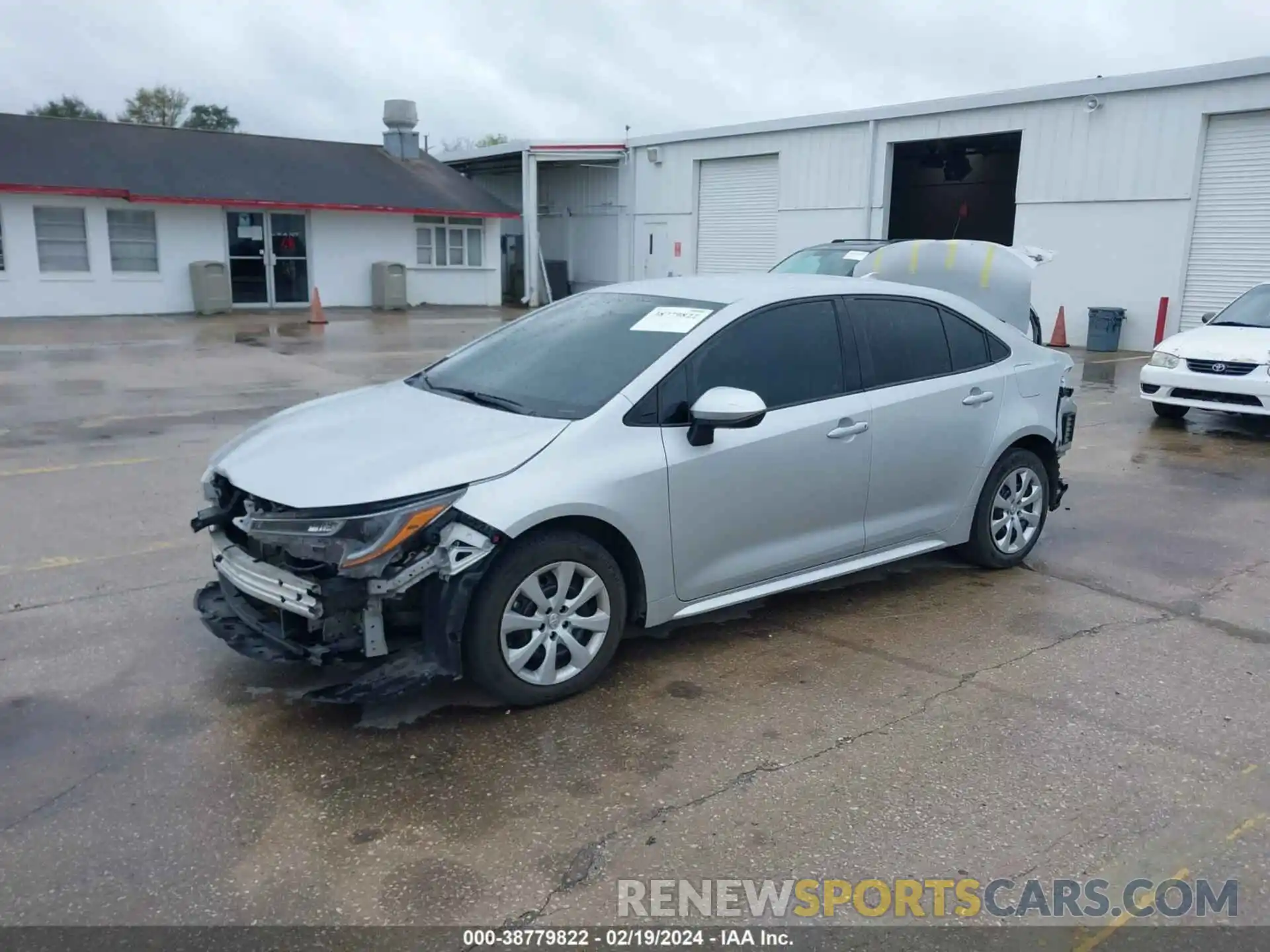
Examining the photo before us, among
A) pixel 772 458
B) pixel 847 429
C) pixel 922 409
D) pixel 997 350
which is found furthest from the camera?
pixel 997 350

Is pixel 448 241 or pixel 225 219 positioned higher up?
pixel 225 219

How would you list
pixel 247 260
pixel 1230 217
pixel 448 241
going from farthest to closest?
pixel 448 241
pixel 247 260
pixel 1230 217

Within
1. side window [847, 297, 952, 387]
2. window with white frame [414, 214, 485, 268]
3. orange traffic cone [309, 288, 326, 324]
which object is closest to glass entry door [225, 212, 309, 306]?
window with white frame [414, 214, 485, 268]

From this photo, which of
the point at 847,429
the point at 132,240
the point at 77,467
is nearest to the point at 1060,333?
the point at 847,429

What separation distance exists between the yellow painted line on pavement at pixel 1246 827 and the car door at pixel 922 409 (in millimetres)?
2145

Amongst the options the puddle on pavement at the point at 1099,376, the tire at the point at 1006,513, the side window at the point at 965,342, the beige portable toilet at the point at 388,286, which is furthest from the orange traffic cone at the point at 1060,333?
the beige portable toilet at the point at 388,286

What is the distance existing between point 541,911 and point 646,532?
1.72 metres

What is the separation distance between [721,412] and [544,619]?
113 cm

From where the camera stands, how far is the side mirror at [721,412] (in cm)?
439

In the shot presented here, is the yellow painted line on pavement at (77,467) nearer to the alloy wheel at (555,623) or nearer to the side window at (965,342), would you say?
the alloy wheel at (555,623)

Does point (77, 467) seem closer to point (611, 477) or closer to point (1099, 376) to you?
point (611, 477)

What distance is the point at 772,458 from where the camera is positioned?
188 inches

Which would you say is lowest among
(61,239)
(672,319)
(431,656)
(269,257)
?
(431,656)

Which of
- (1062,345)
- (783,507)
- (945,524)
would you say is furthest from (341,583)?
(1062,345)
